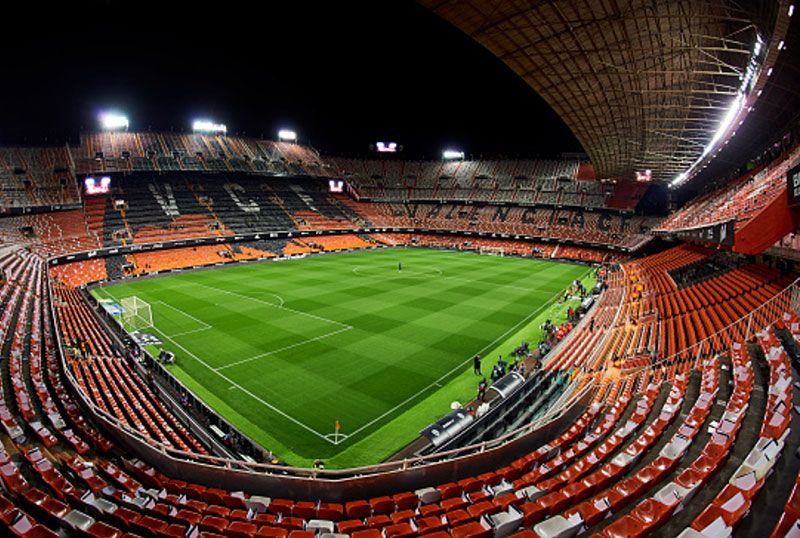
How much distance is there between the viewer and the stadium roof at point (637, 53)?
56.6 ft

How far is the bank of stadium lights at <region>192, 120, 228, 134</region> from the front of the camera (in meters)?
65.4

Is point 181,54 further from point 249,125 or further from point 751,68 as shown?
point 751,68

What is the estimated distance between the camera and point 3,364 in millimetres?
13227

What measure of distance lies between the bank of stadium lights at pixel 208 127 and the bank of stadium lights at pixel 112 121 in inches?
366

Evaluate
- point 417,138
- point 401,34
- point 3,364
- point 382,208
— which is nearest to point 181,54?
point 401,34

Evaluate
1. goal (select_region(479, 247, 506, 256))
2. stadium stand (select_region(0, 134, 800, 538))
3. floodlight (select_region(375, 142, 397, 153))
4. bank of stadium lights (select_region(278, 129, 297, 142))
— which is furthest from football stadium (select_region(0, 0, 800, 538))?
floodlight (select_region(375, 142, 397, 153))

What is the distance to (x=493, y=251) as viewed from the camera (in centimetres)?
5956

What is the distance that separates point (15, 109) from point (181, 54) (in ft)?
62.6

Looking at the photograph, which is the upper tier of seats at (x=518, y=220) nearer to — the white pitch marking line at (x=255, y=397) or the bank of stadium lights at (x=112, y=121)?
the bank of stadium lights at (x=112, y=121)

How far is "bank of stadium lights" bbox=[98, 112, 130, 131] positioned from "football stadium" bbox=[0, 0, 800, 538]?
30 cm

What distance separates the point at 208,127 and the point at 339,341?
192 ft

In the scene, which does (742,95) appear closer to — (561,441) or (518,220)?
(561,441)

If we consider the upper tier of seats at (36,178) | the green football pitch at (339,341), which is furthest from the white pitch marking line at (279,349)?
the upper tier of seats at (36,178)

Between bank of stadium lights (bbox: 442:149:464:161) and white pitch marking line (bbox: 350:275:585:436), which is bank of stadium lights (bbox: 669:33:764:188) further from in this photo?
bank of stadium lights (bbox: 442:149:464:161)
